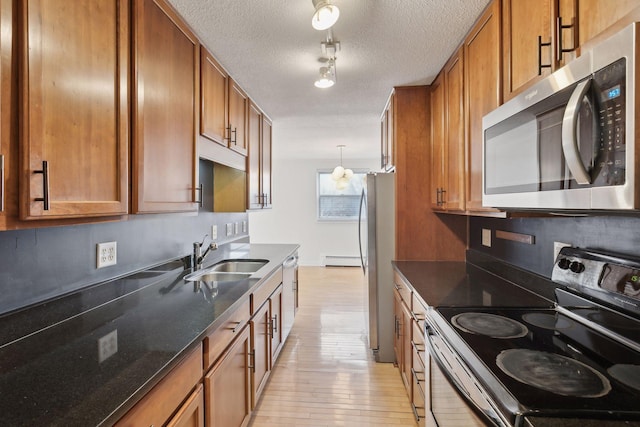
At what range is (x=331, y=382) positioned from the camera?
7.96ft

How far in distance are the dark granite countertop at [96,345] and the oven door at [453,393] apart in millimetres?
875

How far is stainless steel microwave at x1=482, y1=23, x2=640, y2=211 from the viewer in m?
0.72

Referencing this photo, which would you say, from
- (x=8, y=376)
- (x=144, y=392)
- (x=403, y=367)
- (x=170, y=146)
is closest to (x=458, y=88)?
(x=170, y=146)

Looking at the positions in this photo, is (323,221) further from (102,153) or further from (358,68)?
(102,153)

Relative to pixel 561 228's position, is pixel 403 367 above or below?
below

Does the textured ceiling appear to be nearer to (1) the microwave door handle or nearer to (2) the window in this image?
(1) the microwave door handle

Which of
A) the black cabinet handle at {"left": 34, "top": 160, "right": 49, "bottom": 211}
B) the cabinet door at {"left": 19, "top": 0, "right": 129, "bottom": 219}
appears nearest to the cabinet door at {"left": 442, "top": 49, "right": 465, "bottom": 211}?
the cabinet door at {"left": 19, "top": 0, "right": 129, "bottom": 219}

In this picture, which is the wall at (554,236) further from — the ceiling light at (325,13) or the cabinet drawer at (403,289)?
the ceiling light at (325,13)

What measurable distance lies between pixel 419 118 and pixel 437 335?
1872 millimetres

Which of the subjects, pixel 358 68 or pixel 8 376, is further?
pixel 358 68

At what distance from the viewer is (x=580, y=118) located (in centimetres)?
83

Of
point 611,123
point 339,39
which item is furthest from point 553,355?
point 339,39

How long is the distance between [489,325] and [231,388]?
1183 mm

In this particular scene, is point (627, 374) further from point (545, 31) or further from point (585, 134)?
point (545, 31)
